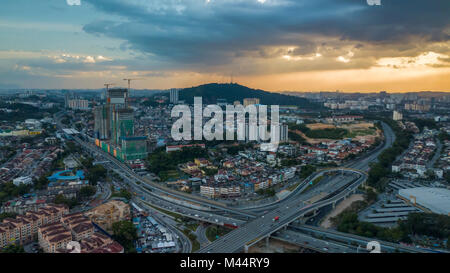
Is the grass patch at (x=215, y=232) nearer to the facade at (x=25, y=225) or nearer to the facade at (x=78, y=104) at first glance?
the facade at (x=25, y=225)

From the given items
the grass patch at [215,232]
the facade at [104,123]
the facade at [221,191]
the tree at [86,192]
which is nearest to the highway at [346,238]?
the grass patch at [215,232]

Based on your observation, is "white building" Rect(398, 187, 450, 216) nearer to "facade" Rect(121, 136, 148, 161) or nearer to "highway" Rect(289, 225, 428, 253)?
"highway" Rect(289, 225, 428, 253)

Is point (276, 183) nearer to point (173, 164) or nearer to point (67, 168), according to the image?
point (173, 164)

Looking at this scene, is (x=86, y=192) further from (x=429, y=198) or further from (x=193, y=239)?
(x=429, y=198)

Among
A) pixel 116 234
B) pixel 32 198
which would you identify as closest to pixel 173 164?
pixel 32 198

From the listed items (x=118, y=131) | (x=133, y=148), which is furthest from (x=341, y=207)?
(x=118, y=131)

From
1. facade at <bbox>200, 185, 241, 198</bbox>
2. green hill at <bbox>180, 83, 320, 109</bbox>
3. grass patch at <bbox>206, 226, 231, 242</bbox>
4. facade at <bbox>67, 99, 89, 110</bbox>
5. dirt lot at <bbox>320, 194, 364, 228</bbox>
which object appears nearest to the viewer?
grass patch at <bbox>206, 226, 231, 242</bbox>

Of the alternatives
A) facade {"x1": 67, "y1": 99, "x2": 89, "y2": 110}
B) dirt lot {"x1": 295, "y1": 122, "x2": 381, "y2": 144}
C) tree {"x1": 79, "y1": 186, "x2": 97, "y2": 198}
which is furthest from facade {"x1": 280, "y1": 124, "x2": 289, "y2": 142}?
facade {"x1": 67, "y1": 99, "x2": 89, "y2": 110}

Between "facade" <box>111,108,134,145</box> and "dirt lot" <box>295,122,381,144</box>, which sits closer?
"facade" <box>111,108,134,145</box>
